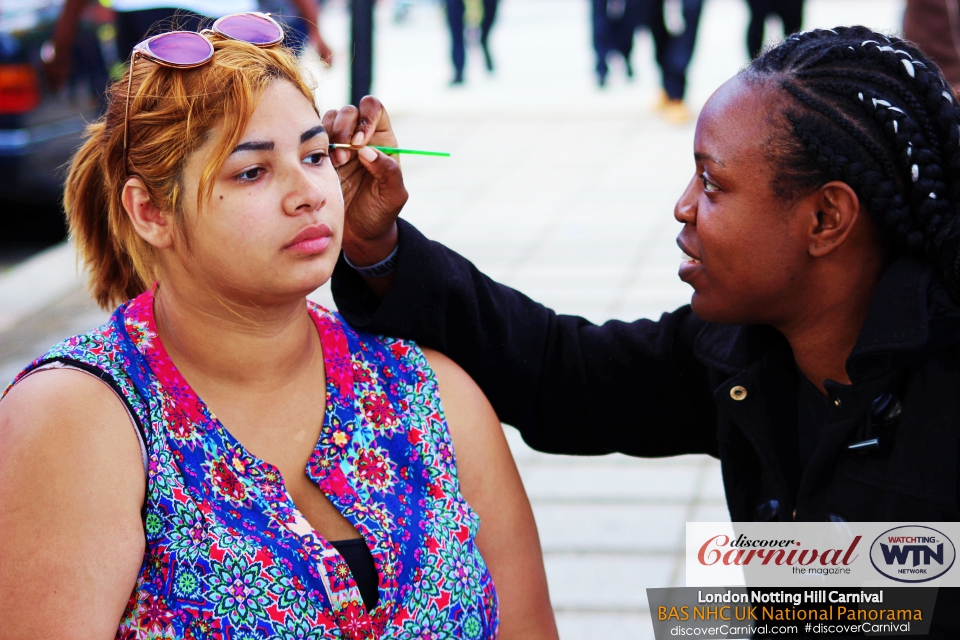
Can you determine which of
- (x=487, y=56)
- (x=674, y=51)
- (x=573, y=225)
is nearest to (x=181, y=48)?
(x=573, y=225)

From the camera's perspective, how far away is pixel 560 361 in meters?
2.20

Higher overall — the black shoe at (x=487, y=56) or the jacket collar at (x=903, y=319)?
the jacket collar at (x=903, y=319)

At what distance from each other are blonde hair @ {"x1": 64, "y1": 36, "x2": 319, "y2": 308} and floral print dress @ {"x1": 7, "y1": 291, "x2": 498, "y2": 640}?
0.19 metres

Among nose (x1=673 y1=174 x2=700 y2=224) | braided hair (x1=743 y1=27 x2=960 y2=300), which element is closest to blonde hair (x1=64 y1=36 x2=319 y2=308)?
nose (x1=673 y1=174 x2=700 y2=224)

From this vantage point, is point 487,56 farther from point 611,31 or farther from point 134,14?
point 134,14

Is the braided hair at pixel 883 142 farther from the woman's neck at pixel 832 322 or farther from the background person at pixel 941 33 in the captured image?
the background person at pixel 941 33

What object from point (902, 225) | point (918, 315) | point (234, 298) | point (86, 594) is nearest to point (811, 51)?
point (902, 225)

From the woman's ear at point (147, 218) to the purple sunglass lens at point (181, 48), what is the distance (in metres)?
0.22

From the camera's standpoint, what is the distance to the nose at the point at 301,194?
5.71 ft

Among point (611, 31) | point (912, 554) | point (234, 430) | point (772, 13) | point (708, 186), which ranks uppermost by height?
point (708, 186)

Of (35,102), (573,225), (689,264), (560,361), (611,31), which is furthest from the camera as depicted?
(611,31)

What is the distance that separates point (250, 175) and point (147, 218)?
0.64 ft

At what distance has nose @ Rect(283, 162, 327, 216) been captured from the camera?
174 centimetres

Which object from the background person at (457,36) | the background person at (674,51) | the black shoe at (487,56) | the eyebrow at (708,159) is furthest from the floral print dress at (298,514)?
the black shoe at (487,56)
